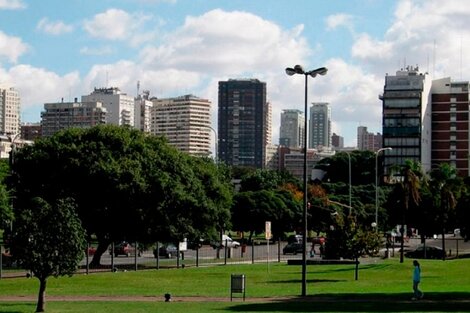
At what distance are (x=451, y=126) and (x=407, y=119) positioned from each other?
10.3 meters

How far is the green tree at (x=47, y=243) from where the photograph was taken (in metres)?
32.1

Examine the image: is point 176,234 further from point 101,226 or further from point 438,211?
point 438,211

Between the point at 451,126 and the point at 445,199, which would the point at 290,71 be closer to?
the point at 445,199

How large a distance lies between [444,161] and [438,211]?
319 ft

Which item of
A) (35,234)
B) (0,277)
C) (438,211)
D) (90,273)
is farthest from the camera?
(438,211)

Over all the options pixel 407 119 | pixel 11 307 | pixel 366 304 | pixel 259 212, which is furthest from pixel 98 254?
pixel 407 119

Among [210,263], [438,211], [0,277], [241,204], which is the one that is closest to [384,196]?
[241,204]

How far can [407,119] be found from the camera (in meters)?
174

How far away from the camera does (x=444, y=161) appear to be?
178 meters

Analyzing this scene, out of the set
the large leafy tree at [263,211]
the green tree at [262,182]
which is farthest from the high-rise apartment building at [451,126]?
the large leafy tree at [263,211]

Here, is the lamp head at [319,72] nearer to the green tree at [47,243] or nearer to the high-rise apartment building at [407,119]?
the green tree at [47,243]

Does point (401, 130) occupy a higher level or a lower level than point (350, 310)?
higher

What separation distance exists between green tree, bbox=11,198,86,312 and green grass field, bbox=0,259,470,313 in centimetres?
209

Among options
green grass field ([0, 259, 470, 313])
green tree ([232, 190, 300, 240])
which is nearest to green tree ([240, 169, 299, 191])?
green tree ([232, 190, 300, 240])
